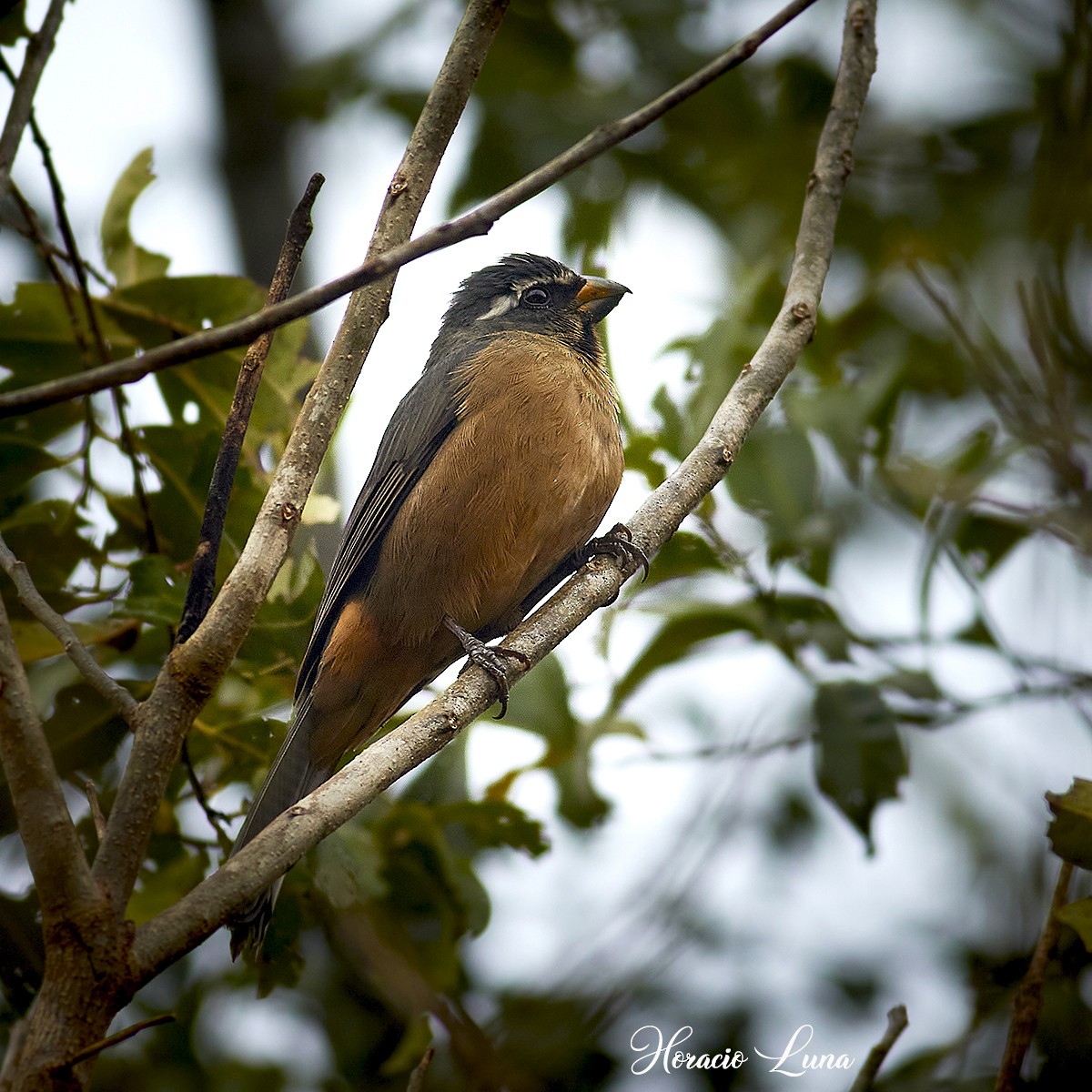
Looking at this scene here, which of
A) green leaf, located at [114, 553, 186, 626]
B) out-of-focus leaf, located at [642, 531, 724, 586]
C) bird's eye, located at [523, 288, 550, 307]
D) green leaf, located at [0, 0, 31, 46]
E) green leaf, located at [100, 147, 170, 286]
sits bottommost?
green leaf, located at [114, 553, 186, 626]

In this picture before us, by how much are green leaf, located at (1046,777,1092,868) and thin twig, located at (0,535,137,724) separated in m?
2.35

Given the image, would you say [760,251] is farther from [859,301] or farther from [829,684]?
[829,684]

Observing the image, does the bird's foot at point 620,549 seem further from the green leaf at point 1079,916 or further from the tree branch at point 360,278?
the green leaf at point 1079,916

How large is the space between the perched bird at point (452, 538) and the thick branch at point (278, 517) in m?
1.33

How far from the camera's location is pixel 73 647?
2461mm

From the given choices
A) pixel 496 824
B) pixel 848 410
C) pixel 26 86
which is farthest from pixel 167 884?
pixel 848 410

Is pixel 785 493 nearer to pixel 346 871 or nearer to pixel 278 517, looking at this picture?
pixel 346 871

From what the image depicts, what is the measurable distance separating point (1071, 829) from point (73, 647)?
253 cm

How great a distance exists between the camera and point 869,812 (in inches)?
157

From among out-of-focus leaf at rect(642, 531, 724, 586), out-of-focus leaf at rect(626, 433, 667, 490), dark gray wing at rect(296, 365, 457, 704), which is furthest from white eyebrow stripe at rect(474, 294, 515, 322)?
out-of-focus leaf at rect(642, 531, 724, 586)

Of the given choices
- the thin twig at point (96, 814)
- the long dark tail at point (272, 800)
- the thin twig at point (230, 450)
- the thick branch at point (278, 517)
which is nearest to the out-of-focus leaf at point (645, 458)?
the long dark tail at point (272, 800)

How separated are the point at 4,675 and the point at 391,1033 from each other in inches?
115

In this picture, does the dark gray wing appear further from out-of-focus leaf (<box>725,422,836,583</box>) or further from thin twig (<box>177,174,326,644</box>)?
thin twig (<box>177,174,326,644</box>)

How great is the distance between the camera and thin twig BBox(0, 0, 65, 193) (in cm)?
290
